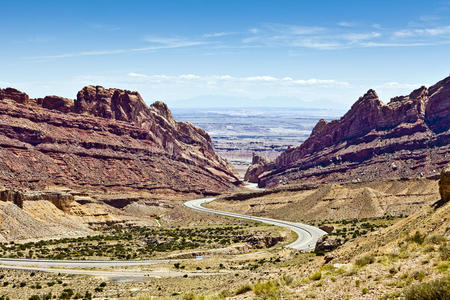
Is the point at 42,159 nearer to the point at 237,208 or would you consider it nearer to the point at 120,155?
the point at 120,155

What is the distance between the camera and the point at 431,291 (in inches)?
701

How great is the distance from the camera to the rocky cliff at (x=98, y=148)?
124688 mm

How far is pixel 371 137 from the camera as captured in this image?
169625mm

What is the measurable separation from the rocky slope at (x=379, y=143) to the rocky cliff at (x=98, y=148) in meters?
28.6

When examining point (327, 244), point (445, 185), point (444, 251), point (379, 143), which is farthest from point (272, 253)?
point (379, 143)

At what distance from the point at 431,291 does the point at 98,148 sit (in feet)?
432

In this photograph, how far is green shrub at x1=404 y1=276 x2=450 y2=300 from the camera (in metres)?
17.5

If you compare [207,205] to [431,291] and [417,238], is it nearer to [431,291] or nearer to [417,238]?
[417,238]

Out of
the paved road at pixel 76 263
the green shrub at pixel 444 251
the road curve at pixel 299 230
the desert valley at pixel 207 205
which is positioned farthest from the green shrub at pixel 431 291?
the road curve at pixel 299 230

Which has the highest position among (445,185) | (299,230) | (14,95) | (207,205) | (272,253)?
(14,95)

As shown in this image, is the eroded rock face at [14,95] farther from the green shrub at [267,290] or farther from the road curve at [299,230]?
the green shrub at [267,290]

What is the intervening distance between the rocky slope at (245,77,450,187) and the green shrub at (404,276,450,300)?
406ft

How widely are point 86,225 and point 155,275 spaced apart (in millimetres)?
49094

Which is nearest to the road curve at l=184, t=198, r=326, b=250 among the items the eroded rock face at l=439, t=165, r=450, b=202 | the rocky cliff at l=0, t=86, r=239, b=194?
the rocky cliff at l=0, t=86, r=239, b=194
